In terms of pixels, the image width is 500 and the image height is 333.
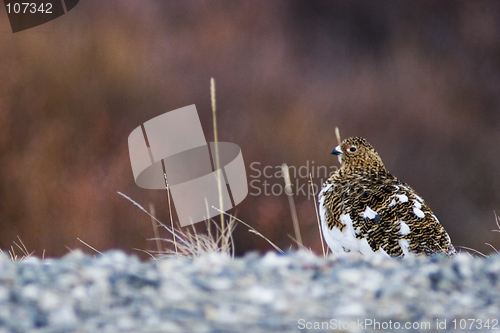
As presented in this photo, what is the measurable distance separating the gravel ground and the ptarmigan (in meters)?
0.69

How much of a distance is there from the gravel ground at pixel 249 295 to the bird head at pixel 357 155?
155 cm

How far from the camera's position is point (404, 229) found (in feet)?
8.95

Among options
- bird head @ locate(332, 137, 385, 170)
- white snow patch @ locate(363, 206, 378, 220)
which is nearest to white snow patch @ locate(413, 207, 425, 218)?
white snow patch @ locate(363, 206, 378, 220)

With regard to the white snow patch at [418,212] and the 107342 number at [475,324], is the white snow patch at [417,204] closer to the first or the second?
the white snow patch at [418,212]

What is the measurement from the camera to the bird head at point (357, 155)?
3514mm

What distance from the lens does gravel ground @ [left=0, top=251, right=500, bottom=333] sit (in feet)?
4.73

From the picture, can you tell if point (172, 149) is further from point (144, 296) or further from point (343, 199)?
point (144, 296)

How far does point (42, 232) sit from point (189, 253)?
3.55 meters

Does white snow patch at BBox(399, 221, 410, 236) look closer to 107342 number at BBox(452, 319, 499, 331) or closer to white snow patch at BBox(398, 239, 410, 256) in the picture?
white snow patch at BBox(398, 239, 410, 256)

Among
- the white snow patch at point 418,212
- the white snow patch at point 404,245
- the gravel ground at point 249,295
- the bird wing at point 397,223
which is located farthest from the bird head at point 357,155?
the gravel ground at point 249,295

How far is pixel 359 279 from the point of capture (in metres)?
1.75

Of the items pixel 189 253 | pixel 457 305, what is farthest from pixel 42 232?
pixel 457 305

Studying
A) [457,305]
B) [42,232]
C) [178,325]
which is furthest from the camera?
[42,232]

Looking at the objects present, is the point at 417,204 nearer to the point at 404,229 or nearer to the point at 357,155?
the point at 404,229
